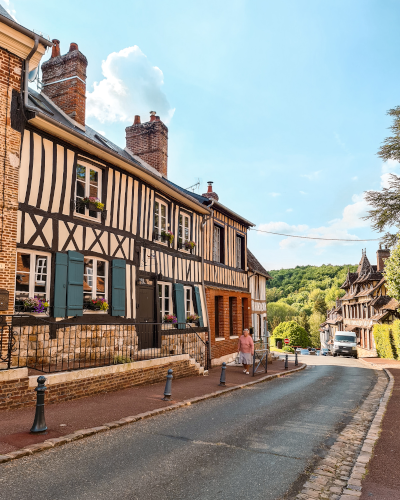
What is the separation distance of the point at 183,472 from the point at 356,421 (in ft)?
14.3

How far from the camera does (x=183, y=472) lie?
4434 mm

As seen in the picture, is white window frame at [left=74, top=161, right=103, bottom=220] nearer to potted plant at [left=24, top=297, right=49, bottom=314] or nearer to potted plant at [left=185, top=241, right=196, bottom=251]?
potted plant at [left=24, top=297, right=49, bottom=314]

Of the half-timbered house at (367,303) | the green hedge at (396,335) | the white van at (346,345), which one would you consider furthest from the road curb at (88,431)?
the half-timbered house at (367,303)

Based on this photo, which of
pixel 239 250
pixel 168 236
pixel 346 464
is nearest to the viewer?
pixel 346 464

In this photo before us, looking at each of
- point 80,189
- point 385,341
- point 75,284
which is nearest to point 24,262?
point 75,284

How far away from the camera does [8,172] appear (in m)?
8.22

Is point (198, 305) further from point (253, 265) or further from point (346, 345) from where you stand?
point (346, 345)

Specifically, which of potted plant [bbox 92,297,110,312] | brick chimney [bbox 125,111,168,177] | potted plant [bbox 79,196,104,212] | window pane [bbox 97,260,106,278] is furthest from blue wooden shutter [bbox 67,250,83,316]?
brick chimney [bbox 125,111,168,177]

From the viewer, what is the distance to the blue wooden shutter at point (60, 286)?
909 cm

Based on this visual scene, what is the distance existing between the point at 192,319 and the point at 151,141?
729cm

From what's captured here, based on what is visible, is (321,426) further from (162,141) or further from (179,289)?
(162,141)

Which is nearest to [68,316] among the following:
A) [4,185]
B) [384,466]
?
[4,185]

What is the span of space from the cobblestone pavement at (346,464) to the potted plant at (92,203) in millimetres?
7629

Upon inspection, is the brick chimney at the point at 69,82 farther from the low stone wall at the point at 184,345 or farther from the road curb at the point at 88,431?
the road curb at the point at 88,431
